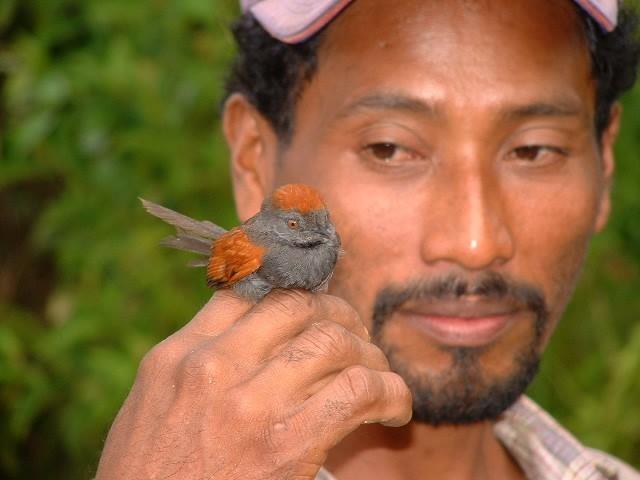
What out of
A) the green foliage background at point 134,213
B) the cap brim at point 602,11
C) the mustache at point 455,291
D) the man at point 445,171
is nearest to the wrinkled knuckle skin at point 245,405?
the man at point 445,171

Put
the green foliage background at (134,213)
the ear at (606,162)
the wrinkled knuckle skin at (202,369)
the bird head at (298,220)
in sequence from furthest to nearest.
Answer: the green foliage background at (134,213) → the ear at (606,162) → the bird head at (298,220) → the wrinkled knuckle skin at (202,369)

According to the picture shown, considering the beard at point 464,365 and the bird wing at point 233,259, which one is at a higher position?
the bird wing at point 233,259

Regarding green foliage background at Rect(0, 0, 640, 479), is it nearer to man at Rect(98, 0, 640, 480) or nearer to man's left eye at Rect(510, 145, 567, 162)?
man at Rect(98, 0, 640, 480)

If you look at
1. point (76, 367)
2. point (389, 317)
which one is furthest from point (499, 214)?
point (76, 367)

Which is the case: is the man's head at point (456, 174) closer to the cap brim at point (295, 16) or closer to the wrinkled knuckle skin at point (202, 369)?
the cap brim at point (295, 16)

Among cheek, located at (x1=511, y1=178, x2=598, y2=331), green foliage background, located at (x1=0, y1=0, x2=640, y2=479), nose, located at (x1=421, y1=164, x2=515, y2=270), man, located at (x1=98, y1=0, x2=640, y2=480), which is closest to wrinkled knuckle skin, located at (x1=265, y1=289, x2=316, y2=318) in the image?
man, located at (x1=98, y1=0, x2=640, y2=480)

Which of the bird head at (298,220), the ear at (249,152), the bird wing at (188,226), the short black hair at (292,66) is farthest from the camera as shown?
the ear at (249,152)

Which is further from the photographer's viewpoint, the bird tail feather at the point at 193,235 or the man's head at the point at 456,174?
the man's head at the point at 456,174

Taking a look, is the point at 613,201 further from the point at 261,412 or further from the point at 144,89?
the point at 261,412
